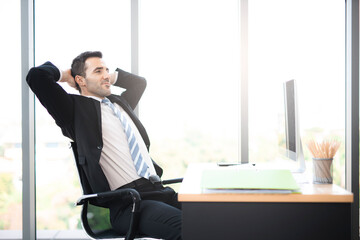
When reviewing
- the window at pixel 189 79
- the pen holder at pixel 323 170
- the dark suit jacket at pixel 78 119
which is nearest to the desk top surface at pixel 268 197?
the pen holder at pixel 323 170

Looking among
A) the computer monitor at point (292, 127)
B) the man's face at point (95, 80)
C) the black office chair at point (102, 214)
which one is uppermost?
the man's face at point (95, 80)

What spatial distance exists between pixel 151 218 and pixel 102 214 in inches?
21.3

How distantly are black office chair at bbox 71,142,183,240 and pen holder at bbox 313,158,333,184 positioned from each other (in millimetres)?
825

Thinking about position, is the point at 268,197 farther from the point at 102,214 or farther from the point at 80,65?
the point at 80,65

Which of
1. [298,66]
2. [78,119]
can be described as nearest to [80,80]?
[78,119]

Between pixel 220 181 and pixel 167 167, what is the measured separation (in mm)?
1498

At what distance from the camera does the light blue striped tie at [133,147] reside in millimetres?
2168

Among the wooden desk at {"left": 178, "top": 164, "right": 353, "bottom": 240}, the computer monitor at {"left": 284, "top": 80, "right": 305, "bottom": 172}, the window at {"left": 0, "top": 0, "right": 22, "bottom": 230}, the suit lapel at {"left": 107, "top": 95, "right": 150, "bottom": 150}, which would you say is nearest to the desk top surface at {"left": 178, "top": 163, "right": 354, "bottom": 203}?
the wooden desk at {"left": 178, "top": 164, "right": 353, "bottom": 240}

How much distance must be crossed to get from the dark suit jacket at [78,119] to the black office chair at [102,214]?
0.16 ft

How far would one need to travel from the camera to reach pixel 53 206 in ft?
9.53

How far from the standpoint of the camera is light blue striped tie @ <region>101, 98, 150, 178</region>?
7.11ft

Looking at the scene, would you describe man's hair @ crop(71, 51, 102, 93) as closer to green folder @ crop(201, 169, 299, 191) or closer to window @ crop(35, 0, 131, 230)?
window @ crop(35, 0, 131, 230)

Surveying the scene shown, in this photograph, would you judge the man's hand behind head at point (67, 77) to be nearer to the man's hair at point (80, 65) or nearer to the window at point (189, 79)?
the man's hair at point (80, 65)

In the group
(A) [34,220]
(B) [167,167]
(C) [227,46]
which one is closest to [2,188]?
A: (A) [34,220]
